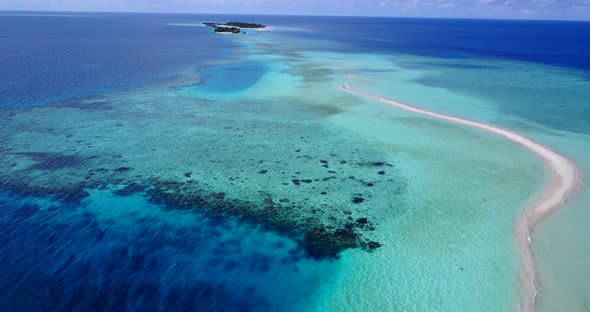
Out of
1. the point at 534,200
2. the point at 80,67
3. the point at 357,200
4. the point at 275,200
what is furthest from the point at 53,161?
the point at 80,67

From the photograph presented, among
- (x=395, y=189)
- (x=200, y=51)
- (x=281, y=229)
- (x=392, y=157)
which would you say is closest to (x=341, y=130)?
(x=392, y=157)

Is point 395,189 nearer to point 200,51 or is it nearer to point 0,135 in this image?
point 0,135

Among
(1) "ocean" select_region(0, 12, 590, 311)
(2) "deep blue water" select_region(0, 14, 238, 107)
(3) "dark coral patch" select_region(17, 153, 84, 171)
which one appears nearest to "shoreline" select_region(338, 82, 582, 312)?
(1) "ocean" select_region(0, 12, 590, 311)

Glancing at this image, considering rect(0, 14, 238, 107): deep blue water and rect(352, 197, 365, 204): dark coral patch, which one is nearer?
rect(352, 197, 365, 204): dark coral patch

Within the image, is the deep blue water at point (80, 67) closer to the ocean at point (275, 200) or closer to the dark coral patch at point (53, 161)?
the ocean at point (275, 200)

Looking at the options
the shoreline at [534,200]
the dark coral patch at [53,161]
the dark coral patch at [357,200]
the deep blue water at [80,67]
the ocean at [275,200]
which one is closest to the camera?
the ocean at [275,200]

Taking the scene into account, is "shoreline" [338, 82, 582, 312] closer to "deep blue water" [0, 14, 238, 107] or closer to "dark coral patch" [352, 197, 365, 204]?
"dark coral patch" [352, 197, 365, 204]

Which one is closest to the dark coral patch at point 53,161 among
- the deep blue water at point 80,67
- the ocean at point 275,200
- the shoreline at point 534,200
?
the ocean at point 275,200
